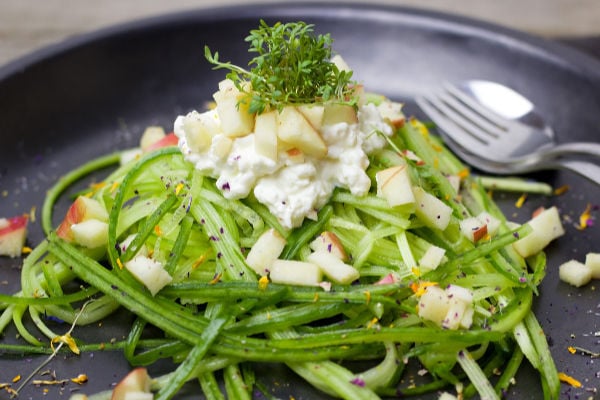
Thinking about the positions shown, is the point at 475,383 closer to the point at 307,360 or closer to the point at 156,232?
the point at 307,360

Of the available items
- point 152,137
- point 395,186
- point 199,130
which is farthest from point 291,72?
point 152,137

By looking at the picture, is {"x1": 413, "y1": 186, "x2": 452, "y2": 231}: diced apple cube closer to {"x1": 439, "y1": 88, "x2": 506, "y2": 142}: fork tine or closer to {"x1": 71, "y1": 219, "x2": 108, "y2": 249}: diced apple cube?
{"x1": 439, "y1": 88, "x2": 506, "y2": 142}: fork tine

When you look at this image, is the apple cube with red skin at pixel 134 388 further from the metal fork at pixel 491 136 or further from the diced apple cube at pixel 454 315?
the metal fork at pixel 491 136

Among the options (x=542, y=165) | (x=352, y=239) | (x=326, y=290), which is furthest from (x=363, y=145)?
(x=542, y=165)

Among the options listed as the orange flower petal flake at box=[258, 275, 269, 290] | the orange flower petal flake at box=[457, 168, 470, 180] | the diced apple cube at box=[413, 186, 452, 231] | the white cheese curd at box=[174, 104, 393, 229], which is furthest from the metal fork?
the orange flower petal flake at box=[258, 275, 269, 290]

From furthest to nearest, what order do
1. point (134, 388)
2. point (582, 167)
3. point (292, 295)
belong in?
point (582, 167) < point (292, 295) < point (134, 388)

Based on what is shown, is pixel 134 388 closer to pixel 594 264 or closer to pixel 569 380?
pixel 569 380
